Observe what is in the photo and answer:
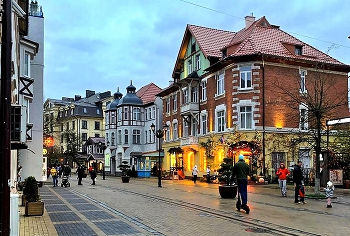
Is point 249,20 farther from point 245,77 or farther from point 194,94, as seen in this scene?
point 245,77

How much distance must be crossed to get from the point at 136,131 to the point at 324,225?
185ft

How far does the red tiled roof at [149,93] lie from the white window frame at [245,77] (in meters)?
29.3

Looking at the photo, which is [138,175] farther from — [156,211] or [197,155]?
[156,211]

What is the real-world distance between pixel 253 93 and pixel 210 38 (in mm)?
10969

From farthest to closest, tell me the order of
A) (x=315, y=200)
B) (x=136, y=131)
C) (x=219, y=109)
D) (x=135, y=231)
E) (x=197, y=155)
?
1. (x=136, y=131)
2. (x=197, y=155)
3. (x=219, y=109)
4. (x=315, y=200)
5. (x=135, y=231)

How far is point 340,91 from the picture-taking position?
4094 cm

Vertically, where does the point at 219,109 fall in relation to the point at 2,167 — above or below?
above

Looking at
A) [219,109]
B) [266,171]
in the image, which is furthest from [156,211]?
[219,109]

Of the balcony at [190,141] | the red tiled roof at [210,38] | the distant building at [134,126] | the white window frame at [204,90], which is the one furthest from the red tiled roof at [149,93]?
the white window frame at [204,90]

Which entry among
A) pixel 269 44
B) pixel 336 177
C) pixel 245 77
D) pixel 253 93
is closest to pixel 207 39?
pixel 269 44

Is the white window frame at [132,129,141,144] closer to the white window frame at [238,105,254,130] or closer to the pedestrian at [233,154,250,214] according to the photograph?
the white window frame at [238,105,254,130]

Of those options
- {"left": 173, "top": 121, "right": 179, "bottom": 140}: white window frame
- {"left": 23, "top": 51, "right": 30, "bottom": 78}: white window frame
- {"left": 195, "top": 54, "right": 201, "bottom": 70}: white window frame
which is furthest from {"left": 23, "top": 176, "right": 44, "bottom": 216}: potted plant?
{"left": 173, "top": 121, "right": 179, "bottom": 140}: white window frame

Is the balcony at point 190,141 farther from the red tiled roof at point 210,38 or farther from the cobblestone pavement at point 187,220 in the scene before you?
the cobblestone pavement at point 187,220

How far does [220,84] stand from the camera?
40.9 m
